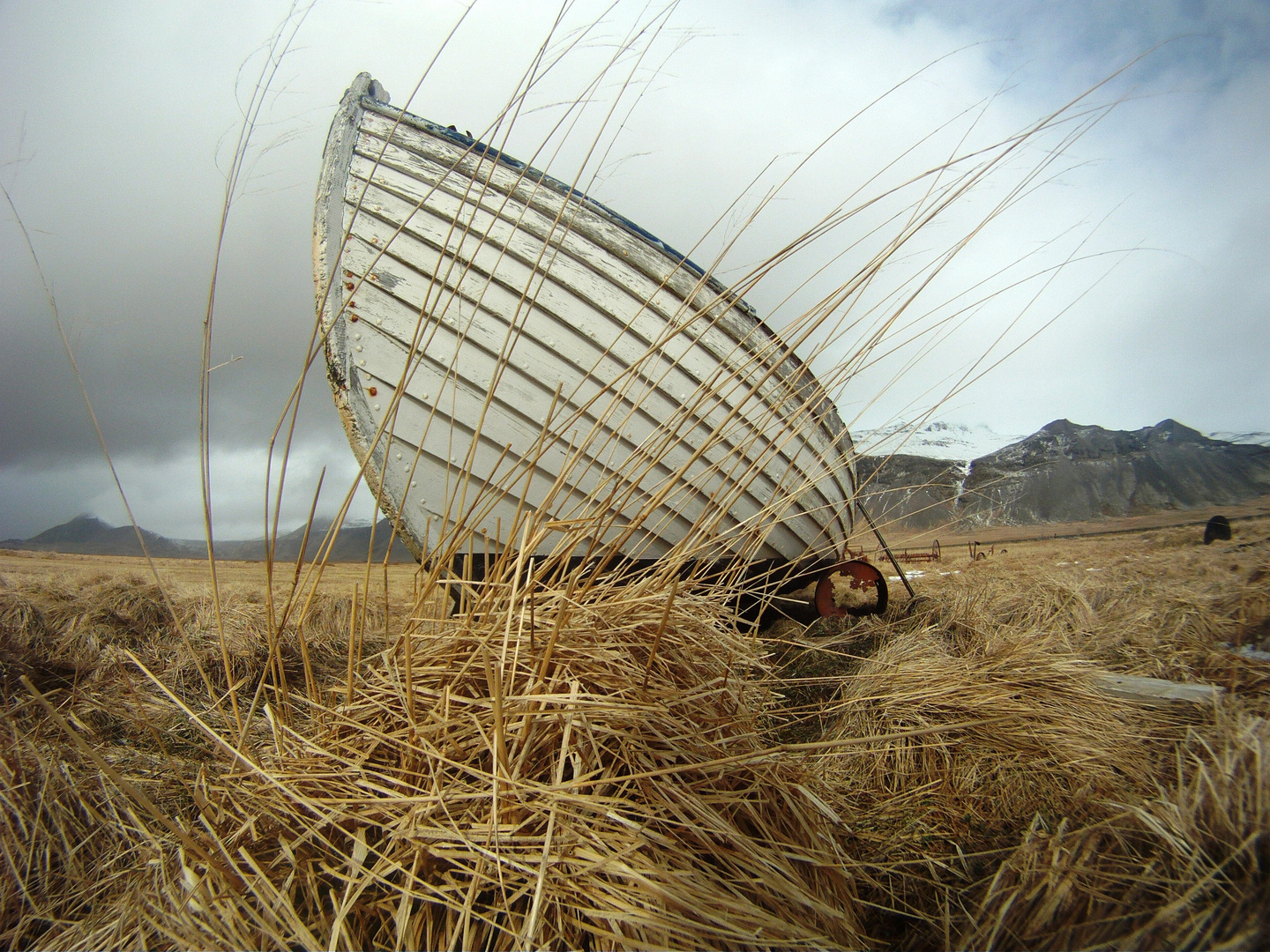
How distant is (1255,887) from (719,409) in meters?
2.21

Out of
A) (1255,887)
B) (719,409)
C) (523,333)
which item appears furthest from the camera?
(719,409)

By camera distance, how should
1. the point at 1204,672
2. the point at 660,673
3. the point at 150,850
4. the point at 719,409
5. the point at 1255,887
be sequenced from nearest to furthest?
1. the point at 1255,887
2. the point at 150,850
3. the point at 660,673
4. the point at 1204,672
5. the point at 719,409

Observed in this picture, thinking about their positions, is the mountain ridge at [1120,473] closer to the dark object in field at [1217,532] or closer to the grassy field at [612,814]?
the dark object in field at [1217,532]

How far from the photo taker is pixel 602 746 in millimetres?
778

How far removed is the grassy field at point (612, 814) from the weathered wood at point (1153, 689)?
2 cm

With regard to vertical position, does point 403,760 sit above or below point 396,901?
above

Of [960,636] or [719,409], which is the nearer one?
[960,636]

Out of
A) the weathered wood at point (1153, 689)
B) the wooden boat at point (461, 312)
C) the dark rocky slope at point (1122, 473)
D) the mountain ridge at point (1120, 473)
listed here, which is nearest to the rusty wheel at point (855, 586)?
the wooden boat at point (461, 312)

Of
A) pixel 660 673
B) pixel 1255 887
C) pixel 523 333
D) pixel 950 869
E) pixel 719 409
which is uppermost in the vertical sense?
pixel 523 333

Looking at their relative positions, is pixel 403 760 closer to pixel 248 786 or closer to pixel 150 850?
pixel 248 786

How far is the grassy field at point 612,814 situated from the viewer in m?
0.61

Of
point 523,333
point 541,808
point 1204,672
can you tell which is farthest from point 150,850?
point 1204,672

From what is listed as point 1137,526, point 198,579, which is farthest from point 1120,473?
point 198,579

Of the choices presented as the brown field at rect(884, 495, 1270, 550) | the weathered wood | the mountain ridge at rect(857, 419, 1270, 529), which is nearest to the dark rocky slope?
the mountain ridge at rect(857, 419, 1270, 529)
